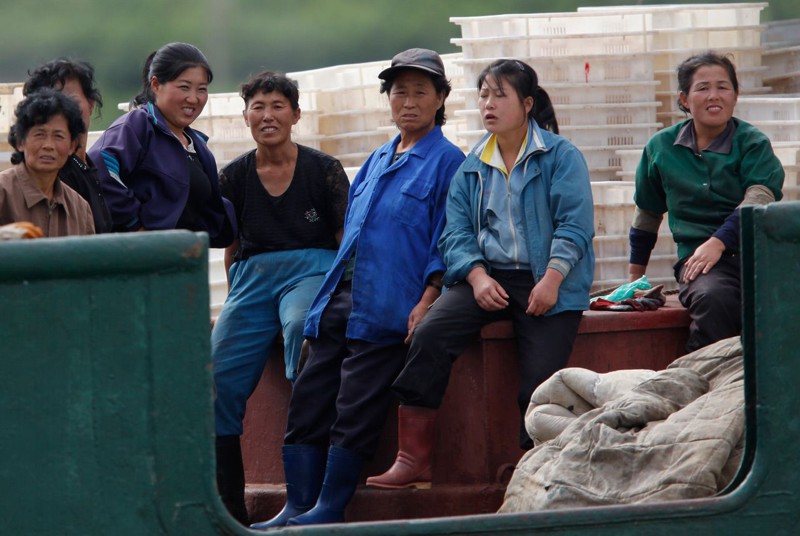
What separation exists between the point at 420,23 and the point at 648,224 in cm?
411

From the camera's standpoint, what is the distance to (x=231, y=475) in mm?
4344

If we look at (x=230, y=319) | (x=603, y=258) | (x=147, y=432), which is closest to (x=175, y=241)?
(x=147, y=432)

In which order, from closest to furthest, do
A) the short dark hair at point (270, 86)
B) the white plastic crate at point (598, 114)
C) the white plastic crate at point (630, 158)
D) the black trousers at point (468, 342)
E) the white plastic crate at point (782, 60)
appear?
1. the black trousers at point (468, 342)
2. the short dark hair at point (270, 86)
3. the white plastic crate at point (630, 158)
4. the white plastic crate at point (598, 114)
5. the white plastic crate at point (782, 60)

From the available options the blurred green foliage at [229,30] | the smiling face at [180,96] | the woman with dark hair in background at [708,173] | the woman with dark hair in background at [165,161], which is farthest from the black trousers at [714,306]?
the blurred green foliage at [229,30]

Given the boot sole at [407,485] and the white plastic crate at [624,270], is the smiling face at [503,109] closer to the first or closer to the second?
the boot sole at [407,485]

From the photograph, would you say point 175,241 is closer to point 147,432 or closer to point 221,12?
point 147,432

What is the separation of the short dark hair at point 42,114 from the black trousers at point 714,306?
225 centimetres

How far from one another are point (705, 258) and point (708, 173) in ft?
1.36

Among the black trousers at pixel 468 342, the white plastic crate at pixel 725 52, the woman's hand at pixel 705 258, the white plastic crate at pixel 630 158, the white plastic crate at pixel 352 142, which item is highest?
the white plastic crate at pixel 725 52

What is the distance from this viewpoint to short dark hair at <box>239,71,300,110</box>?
15.6 ft

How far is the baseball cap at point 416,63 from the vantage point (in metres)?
4.50

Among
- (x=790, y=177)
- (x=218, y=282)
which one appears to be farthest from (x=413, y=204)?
(x=790, y=177)

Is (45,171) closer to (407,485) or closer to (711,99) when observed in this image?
(407,485)

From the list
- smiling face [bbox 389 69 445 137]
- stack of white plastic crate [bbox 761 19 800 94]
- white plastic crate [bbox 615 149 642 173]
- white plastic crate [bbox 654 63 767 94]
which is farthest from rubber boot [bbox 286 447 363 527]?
stack of white plastic crate [bbox 761 19 800 94]
